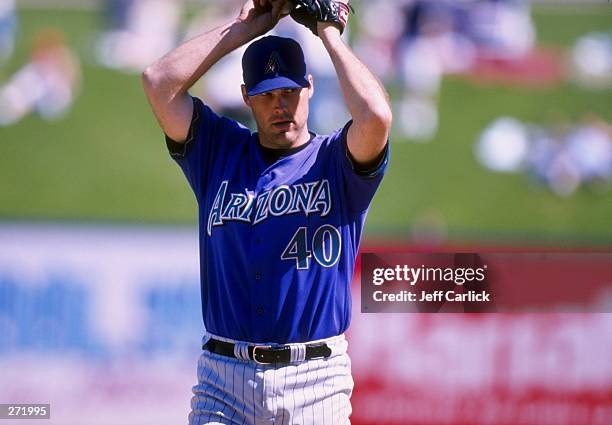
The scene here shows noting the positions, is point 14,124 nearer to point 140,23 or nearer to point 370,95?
point 140,23

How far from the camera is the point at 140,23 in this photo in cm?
446

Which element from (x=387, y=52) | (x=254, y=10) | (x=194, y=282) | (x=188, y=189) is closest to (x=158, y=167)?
(x=188, y=189)

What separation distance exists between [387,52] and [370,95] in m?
1.80

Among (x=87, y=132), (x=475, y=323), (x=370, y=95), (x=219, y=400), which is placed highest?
(x=87, y=132)

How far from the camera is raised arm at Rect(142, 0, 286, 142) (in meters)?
2.96

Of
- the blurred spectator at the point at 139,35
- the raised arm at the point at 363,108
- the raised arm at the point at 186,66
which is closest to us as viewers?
the raised arm at the point at 363,108

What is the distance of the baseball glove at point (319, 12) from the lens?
2.86m

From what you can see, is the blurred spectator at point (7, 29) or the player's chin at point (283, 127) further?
the blurred spectator at point (7, 29)

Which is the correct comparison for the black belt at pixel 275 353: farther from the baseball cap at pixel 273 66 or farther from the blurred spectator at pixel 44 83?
the blurred spectator at pixel 44 83

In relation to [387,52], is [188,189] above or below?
below

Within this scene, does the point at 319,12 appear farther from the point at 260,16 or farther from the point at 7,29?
the point at 7,29

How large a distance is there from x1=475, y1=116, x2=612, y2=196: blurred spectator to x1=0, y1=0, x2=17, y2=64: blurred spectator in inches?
90.0

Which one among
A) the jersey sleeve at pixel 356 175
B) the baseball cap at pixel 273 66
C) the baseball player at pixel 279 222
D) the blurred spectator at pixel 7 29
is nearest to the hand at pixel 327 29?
the baseball player at pixel 279 222

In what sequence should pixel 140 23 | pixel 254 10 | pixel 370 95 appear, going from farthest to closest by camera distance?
1. pixel 140 23
2. pixel 254 10
3. pixel 370 95
